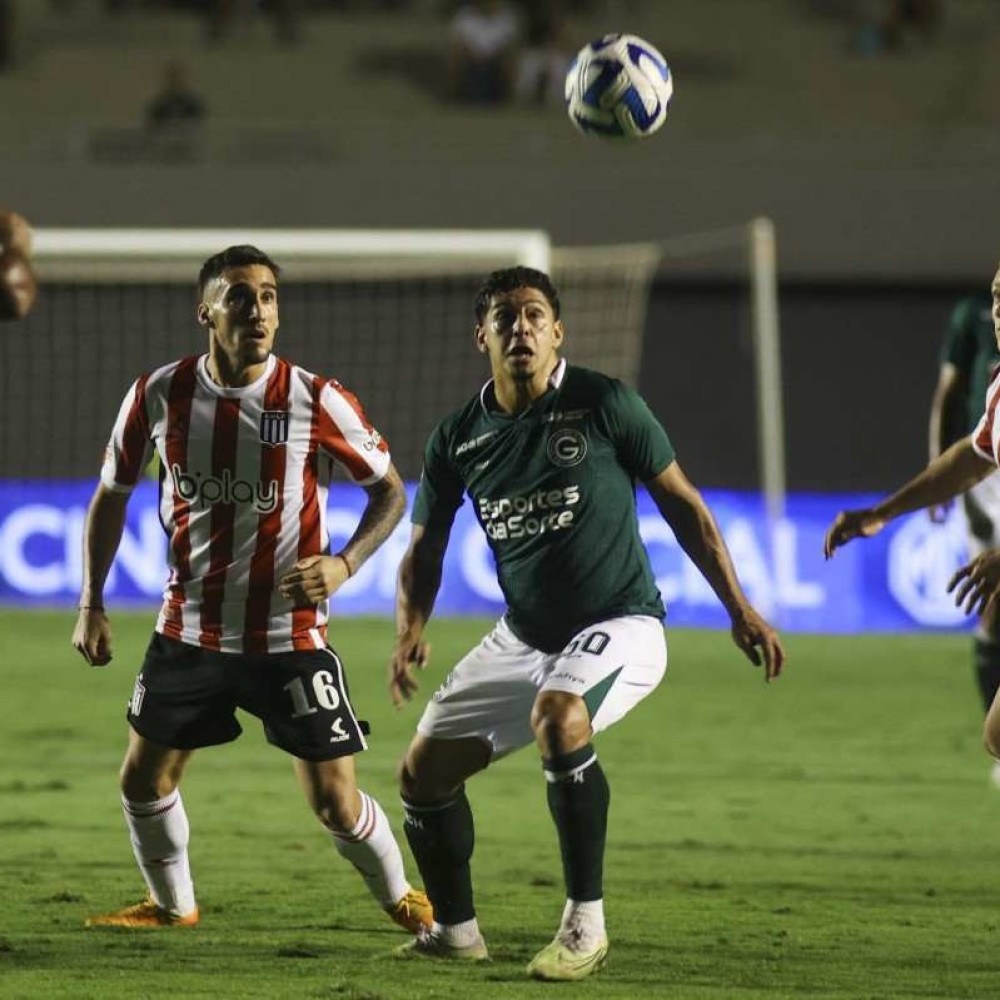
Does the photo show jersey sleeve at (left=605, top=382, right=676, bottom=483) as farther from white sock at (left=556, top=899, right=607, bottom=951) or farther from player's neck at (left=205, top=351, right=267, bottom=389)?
white sock at (left=556, top=899, right=607, bottom=951)

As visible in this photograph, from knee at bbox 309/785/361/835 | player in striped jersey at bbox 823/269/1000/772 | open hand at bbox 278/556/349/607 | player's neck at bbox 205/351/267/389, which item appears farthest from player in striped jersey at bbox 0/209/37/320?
player in striped jersey at bbox 823/269/1000/772

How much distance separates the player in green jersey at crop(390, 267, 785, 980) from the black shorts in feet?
0.65

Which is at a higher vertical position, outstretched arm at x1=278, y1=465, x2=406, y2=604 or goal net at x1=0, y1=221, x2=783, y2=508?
outstretched arm at x1=278, y1=465, x2=406, y2=604

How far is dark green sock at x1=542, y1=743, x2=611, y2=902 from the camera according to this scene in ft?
18.5

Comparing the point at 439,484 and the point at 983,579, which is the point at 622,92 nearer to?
the point at 439,484

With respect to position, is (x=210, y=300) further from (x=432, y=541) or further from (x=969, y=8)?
(x=969, y=8)

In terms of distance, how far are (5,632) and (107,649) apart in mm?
10570

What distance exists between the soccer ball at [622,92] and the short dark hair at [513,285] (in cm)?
239

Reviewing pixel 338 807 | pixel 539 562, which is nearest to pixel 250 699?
pixel 338 807

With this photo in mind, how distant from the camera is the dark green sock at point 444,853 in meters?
5.95

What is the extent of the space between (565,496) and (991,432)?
1324 mm

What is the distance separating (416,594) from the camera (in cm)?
619

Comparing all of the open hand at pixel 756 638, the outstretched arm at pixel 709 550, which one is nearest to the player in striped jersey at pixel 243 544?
the outstretched arm at pixel 709 550

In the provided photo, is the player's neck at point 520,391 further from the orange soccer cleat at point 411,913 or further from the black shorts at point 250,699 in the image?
the orange soccer cleat at point 411,913
